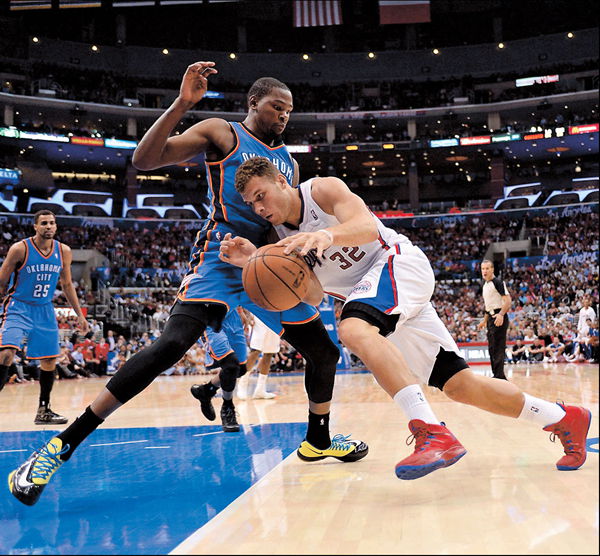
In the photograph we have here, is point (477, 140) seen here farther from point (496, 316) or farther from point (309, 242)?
point (309, 242)

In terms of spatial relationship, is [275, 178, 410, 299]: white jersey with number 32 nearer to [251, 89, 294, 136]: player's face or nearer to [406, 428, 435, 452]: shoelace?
[251, 89, 294, 136]: player's face

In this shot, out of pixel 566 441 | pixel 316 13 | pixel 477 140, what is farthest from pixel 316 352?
pixel 316 13

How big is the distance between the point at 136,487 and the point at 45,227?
3304 mm

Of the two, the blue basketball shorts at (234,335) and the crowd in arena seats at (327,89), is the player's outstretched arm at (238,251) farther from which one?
the crowd in arena seats at (327,89)

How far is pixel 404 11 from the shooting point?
35844 millimetres

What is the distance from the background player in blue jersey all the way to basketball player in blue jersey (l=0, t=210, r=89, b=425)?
1315 mm

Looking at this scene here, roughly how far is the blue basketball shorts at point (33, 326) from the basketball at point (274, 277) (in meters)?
3.50

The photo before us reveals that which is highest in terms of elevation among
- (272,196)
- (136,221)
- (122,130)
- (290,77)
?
(290,77)

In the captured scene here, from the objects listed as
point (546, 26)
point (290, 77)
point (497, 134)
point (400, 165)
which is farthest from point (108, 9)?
→ point (546, 26)

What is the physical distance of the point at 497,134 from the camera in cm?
3294

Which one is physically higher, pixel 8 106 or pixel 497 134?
pixel 8 106

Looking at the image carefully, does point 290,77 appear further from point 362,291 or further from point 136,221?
point 362,291

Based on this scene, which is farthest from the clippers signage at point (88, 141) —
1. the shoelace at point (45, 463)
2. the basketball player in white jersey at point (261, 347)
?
the shoelace at point (45, 463)

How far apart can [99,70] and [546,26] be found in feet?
87.6
